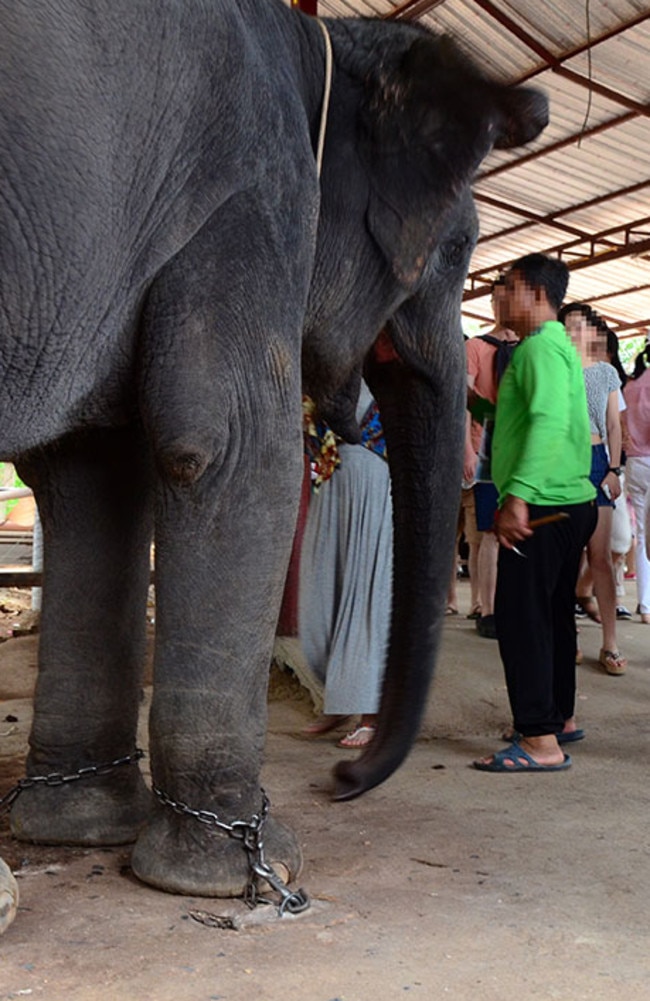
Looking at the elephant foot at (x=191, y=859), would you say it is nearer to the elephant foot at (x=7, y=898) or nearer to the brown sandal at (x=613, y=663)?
the elephant foot at (x=7, y=898)

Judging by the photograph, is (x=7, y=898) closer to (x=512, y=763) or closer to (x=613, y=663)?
(x=512, y=763)

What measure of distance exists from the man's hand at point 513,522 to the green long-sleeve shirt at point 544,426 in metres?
0.03

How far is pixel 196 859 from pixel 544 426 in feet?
6.75

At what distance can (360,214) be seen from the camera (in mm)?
3125

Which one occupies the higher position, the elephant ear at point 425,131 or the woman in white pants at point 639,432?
the elephant ear at point 425,131

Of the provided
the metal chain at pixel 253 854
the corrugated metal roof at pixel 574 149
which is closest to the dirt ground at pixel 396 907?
the metal chain at pixel 253 854

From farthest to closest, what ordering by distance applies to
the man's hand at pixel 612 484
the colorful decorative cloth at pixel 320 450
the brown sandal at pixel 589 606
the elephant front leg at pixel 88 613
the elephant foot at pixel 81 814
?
the brown sandal at pixel 589 606
the man's hand at pixel 612 484
the colorful decorative cloth at pixel 320 450
the elephant front leg at pixel 88 613
the elephant foot at pixel 81 814

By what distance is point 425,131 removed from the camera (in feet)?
10.2

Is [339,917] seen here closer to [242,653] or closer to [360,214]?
[242,653]

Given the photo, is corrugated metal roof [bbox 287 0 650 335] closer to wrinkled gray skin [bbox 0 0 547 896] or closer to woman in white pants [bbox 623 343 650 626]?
woman in white pants [bbox 623 343 650 626]

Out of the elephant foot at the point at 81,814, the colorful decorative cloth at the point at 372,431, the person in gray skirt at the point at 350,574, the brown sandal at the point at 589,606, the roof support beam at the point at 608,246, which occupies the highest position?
the roof support beam at the point at 608,246

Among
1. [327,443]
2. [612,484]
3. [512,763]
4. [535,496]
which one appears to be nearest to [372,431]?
[327,443]

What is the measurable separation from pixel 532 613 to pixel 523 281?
1.22 m

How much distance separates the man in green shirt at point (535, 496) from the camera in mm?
4133
